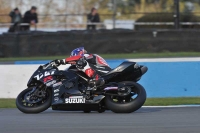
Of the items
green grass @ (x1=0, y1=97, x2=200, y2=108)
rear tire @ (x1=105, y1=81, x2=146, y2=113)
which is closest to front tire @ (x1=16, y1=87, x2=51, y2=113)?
rear tire @ (x1=105, y1=81, x2=146, y2=113)

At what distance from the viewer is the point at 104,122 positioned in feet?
23.7

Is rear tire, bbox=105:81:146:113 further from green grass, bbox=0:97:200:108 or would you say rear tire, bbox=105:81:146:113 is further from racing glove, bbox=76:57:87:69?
green grass, bbox=0:97:200:108

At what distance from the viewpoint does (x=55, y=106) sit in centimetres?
846

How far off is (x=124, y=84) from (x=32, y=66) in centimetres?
380

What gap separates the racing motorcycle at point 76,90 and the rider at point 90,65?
0.09 metres

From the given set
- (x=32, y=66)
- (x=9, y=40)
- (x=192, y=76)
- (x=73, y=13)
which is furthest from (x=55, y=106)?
(x=73, y=13)

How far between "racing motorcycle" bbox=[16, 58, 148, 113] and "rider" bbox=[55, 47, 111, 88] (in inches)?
3.4

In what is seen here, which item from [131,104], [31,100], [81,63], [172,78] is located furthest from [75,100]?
[172,78]

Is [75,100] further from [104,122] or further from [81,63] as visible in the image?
[104,122]

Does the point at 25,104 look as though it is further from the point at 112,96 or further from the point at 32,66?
the point at 32,66

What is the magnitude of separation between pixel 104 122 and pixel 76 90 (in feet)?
4.76

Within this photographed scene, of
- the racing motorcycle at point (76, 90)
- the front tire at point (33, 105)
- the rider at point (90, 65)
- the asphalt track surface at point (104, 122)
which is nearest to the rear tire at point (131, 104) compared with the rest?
the racing motorcycle at point (76, 90)

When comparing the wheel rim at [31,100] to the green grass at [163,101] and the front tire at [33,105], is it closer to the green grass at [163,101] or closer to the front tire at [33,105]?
the front tire at [33,105]

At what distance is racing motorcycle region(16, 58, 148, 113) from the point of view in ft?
27.4
